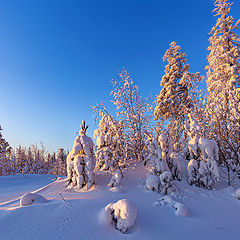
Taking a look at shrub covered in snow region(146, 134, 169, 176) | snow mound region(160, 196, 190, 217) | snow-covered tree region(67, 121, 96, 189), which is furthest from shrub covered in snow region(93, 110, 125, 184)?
snow mound region(160, 196, 190, 217)

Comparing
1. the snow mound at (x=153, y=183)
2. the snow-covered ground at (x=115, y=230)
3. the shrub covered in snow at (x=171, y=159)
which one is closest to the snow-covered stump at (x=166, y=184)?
→ the snow mound at (x=153, y=183)

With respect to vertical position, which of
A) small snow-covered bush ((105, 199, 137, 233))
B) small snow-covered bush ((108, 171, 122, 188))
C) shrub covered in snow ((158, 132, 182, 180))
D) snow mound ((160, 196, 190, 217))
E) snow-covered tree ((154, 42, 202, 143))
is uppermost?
snow-covered tree ((154, 42, 202, 143))

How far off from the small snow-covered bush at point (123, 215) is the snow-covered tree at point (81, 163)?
2.99 metres

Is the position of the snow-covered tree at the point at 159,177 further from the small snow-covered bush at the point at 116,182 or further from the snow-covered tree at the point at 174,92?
the snow-covered tree at the point at 174,92

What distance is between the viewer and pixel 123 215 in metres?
3.23

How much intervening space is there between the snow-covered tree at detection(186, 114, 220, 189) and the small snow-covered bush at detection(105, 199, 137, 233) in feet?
14.1

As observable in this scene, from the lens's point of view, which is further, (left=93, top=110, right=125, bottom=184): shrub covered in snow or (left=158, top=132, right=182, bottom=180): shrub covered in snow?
(left=93, top=110, right=125, bottom=184): shrub covered in snow

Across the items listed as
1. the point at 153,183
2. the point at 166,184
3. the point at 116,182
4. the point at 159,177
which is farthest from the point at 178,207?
the point at 116,182

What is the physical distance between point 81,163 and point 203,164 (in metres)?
5.30

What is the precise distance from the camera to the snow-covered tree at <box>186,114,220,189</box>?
6237mm

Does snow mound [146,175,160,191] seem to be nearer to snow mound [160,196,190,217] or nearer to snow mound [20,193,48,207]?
snow mound [160,196,190,217]

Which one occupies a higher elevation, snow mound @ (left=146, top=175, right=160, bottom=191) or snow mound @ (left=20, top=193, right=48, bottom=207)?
snow mound @ (left=20, top=193, right=48, bottom=207)

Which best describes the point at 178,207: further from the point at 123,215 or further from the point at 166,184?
the point at 123,215

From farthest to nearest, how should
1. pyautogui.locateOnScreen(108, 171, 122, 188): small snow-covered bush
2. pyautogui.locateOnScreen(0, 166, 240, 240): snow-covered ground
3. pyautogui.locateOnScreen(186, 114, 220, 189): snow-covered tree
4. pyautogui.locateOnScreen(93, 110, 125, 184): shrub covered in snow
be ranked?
pyautogui.locateOnScreen(93, 110, 125, 184): shrub covered in snow → pyautogui.locateOnScreen(186, 114, 220, 189): snow-covered tree → pyautogui.locateOnScreen(108, 171, 122, 188): small snow-covered bush → pyautogui.locateOnScreen(0, 166, 240, 240): snow-covered ground
